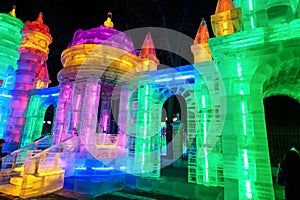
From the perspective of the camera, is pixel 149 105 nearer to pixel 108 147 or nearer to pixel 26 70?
pixel 108 147

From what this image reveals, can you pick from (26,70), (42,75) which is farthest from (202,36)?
(26,70)

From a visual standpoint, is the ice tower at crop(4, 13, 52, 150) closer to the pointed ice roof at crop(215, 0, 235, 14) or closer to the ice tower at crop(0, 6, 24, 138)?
the ice tower at crop(0, 6, 24, 138)

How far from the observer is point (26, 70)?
18.5 metres

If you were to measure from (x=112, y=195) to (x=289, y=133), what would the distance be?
13.5m

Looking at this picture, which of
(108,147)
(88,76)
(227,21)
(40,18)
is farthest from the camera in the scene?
(40,18)

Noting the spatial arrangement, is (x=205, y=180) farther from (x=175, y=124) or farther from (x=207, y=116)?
(x=175, y=124)

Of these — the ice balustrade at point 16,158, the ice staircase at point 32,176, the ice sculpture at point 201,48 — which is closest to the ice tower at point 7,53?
the ice balustrade at point 16,158

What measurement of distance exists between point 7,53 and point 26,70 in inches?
90.5

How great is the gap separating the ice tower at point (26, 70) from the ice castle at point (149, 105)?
3.8 inches

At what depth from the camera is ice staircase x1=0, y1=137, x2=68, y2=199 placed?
7607 millimetres

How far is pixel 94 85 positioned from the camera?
1263 centimetres

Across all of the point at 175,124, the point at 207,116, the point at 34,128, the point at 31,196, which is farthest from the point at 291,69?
the point at 34,128

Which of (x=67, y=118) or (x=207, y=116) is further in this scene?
(x=67, y=118)

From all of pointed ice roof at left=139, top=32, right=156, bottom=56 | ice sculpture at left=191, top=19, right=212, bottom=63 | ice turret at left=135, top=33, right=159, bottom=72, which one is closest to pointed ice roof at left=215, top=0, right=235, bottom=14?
ice sculpture at left=191, top=19, right=212, bottom=63
